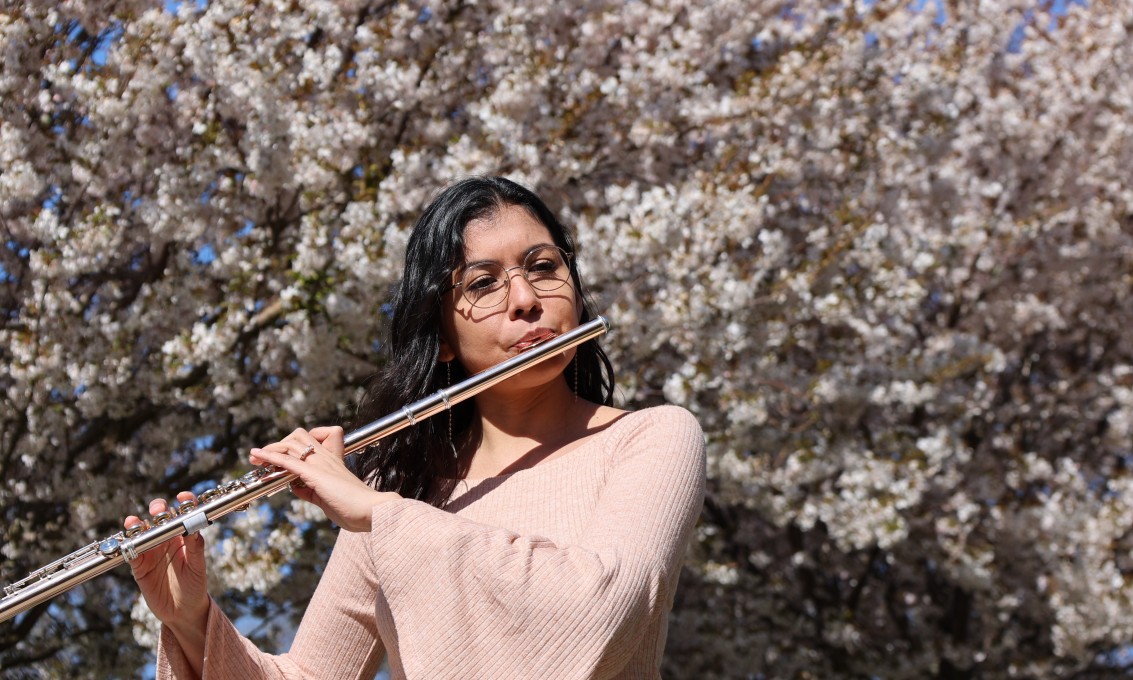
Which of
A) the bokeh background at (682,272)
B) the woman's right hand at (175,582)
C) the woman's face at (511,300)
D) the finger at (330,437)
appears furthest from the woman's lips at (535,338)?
the bokeh background at (682,272)

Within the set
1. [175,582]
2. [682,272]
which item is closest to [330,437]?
[175,582]

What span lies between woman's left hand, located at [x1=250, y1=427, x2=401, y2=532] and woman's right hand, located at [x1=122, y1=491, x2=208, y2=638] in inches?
9.2

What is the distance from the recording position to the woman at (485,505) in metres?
1.52

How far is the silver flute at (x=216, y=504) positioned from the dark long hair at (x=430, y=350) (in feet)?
0.32

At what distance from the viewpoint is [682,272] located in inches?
211

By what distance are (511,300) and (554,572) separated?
0.58 m

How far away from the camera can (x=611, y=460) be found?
187 cm

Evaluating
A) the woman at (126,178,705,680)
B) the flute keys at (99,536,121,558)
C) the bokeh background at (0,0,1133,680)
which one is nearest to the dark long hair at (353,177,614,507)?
the woman at (126,178,705,680)

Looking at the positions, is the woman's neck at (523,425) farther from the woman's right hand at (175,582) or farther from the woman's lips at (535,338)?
the woman's right hand at (175,582)

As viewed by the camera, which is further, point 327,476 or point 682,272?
point 682,272

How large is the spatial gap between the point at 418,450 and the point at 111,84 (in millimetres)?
3348

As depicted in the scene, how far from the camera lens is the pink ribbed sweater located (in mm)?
1501

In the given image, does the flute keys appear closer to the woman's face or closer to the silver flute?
the silver flute

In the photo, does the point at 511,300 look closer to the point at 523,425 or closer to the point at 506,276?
the point at 506,276
